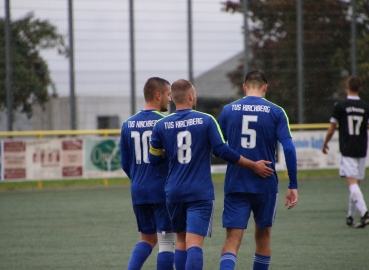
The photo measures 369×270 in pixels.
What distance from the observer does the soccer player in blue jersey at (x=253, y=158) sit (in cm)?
619

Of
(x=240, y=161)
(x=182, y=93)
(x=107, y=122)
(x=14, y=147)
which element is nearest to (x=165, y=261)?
(x=240, y=161)

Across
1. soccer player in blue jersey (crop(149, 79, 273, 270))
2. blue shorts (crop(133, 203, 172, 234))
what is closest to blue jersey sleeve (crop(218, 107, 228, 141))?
soccer player in blue jersey (crop(149, 79, 273, 270))

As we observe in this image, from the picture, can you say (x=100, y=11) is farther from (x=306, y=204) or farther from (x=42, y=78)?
(x=306, y=204)

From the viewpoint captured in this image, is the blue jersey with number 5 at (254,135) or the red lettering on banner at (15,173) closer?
the blue jersey with number 5 at (254,135)

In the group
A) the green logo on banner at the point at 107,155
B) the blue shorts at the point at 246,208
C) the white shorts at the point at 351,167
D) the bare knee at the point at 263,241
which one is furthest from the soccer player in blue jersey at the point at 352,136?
the green logo on banner at the point at 107,155

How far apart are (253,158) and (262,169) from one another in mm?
148

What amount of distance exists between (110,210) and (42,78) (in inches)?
207

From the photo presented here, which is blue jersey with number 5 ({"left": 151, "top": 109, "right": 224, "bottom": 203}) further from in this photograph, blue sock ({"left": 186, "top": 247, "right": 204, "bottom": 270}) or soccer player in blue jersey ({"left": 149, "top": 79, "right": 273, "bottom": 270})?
blue sock ({"left": 186, "top": 247, "right": 204, "bottom": 270})

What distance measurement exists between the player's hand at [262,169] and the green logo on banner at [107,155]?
11712mm

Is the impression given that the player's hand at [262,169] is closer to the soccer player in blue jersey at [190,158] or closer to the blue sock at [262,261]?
the soccer player in blue jersey at [190,158]

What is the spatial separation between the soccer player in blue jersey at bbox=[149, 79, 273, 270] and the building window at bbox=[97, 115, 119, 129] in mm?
11882

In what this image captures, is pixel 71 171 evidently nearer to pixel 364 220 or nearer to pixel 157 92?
pixel 364 220

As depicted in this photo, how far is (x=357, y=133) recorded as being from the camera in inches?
420

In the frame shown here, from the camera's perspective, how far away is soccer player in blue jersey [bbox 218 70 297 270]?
619 cm
